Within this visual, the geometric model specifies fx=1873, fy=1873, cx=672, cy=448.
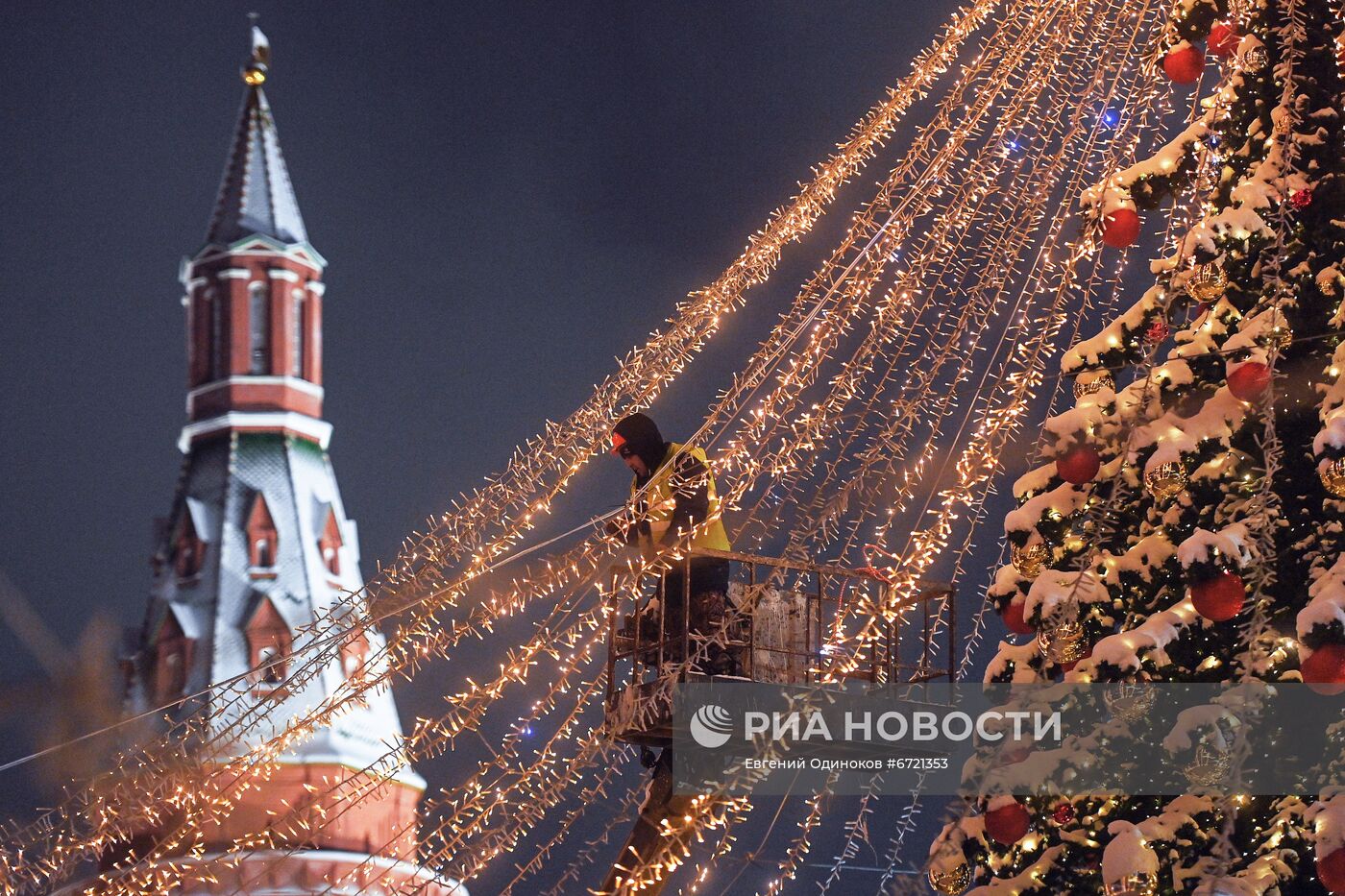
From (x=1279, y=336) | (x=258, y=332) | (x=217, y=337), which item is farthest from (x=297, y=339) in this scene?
(x=1279, y=336)

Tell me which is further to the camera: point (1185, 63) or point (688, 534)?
point (688, 534)

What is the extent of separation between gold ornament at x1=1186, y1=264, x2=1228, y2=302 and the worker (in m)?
1.69

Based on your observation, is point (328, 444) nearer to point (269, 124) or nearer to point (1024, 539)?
point (269, 124)

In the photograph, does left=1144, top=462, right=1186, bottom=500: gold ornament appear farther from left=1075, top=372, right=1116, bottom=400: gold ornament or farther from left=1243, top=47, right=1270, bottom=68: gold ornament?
left=1243, top=47, right=1270, bottom=68: gold ornament

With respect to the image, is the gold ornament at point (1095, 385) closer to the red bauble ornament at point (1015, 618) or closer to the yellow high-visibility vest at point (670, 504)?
the red bauble ornament at point (1015, 618)

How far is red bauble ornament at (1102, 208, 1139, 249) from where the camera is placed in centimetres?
497

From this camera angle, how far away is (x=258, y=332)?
88.3ft

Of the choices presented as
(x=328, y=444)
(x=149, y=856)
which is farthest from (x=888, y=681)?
(x=328, y=444)

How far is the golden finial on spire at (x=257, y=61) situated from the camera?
25.3 m

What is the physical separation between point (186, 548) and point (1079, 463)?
22.8 metres

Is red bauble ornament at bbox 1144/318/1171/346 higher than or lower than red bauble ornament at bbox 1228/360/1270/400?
higher

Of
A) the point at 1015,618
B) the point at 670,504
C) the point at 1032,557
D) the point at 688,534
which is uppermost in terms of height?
the point at 670,504

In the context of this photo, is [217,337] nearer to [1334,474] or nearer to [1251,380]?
[1251,380]

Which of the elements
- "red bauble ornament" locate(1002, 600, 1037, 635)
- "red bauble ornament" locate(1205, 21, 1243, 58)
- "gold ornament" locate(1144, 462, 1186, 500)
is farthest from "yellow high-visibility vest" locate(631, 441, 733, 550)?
"red bauble ornament" locate(1205, 21, 1243, 58)
